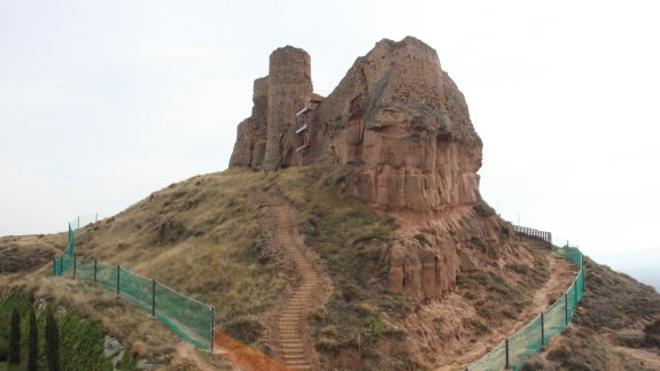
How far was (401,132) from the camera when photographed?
89.8 feet

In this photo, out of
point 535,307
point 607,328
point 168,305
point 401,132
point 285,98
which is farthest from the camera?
point 285,98

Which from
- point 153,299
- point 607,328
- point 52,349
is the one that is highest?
point 153,299

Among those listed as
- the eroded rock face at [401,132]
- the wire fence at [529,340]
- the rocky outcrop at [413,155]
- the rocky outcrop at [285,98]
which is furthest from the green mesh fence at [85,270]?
the rocky outcrop at [285,98]

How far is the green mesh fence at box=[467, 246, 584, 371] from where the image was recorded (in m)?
15.9

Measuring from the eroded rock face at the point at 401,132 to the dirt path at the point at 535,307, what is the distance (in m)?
6.05

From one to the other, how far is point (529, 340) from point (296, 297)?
8.57 metres

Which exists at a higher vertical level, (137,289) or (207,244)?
(207,244)

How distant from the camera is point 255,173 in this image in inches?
1587

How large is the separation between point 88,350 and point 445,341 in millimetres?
12948

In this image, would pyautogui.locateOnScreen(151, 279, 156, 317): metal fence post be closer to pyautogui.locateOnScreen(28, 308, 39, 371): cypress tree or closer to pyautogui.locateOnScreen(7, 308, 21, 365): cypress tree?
pyautogui.locateOnScreen(28, 308, 39, 371): cypress tree

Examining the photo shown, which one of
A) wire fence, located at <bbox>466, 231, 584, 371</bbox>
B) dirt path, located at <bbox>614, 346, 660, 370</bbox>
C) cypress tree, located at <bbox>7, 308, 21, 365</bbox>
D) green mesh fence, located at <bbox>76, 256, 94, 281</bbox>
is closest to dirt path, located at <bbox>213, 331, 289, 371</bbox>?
green mesh fence, located at <bbox>76, 256, 94, 281</bbox>

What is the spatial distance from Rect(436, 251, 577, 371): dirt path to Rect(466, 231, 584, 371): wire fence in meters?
2.22

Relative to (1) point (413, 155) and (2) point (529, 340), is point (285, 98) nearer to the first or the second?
(1) point (413, 155)

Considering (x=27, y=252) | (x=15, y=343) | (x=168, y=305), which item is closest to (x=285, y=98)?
(x=27, y=252)
